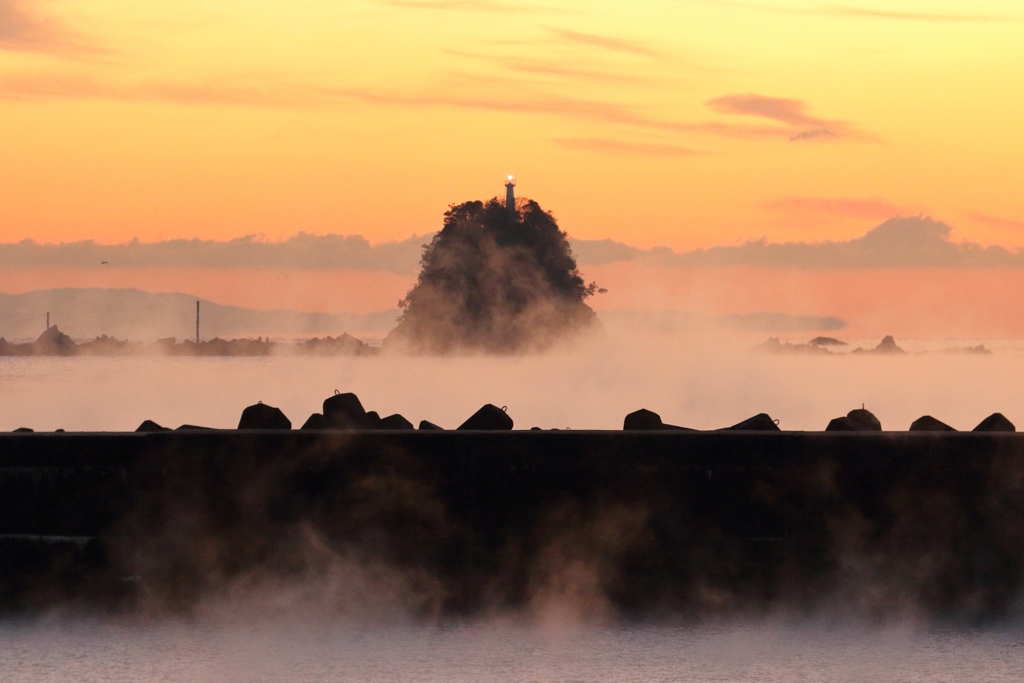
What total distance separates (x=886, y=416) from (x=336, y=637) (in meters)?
66.3

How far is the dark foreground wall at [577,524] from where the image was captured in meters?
10.2

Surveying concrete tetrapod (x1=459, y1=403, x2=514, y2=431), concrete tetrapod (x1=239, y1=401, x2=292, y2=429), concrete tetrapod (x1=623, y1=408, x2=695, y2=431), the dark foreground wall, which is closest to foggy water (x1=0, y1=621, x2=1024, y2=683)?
the dark foreground wall

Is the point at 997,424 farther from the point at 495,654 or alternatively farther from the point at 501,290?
the point at 501,290

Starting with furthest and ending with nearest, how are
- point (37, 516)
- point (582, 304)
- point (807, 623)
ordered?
point (582, 304), point (37, 516), point (807, 623)

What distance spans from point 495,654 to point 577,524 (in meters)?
1.70

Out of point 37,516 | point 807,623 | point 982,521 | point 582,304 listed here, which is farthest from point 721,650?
point 582,304

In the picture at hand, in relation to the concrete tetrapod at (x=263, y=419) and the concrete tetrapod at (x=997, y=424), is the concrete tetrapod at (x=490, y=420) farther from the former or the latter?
the concrete tetrapod at (x=997, y=424)

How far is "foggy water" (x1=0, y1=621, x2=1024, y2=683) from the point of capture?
8219mm

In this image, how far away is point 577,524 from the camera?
10.3 meters

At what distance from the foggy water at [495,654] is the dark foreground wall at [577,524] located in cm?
60

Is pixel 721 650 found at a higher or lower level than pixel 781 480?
lower

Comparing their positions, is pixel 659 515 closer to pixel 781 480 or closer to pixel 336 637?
pixel 781 480

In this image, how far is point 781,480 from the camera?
33.9ft

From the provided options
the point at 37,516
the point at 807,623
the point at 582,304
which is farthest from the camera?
the point at 582,304
